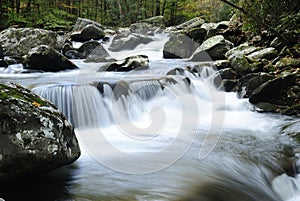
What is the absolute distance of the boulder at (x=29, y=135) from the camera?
2.88 meters

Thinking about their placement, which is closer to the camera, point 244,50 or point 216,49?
point 244,50

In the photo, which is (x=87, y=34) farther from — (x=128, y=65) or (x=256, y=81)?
(x=256, y=81)

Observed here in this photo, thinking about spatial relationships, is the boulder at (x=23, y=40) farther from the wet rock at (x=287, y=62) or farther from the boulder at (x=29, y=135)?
the boulder at (x=29, y=135)

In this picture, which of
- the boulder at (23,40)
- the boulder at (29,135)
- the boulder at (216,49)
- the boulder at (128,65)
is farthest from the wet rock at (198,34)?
the boulder at (29,135)

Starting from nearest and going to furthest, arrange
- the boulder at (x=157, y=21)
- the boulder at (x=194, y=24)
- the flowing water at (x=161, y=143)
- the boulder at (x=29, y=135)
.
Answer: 1. the boulder at (x=29, y=135)
2. the flowing water at (x=161, y=143)
3. the boulder at (x=194, y=24)
4. the boulder at (x=157, y=21)

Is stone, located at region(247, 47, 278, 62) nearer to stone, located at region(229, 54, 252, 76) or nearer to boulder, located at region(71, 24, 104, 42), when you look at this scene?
stone, located at region(229, 54, 252, 76)

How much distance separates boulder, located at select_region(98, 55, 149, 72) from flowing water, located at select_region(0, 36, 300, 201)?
29 centimetres

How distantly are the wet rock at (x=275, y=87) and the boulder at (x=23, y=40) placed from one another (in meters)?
8.41

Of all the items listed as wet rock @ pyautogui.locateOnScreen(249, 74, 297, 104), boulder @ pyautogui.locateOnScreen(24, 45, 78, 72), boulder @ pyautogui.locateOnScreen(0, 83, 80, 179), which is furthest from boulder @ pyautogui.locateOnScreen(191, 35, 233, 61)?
boulder @ pyautogui.locateOnScreen(0, 83, 80, 179)

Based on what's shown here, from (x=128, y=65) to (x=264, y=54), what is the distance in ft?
13.1

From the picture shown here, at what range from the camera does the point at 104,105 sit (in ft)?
20.2

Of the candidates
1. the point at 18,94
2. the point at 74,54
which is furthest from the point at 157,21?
the point at 18,94

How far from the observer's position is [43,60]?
838 cm

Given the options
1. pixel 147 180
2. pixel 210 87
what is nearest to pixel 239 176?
pixel 147 180
